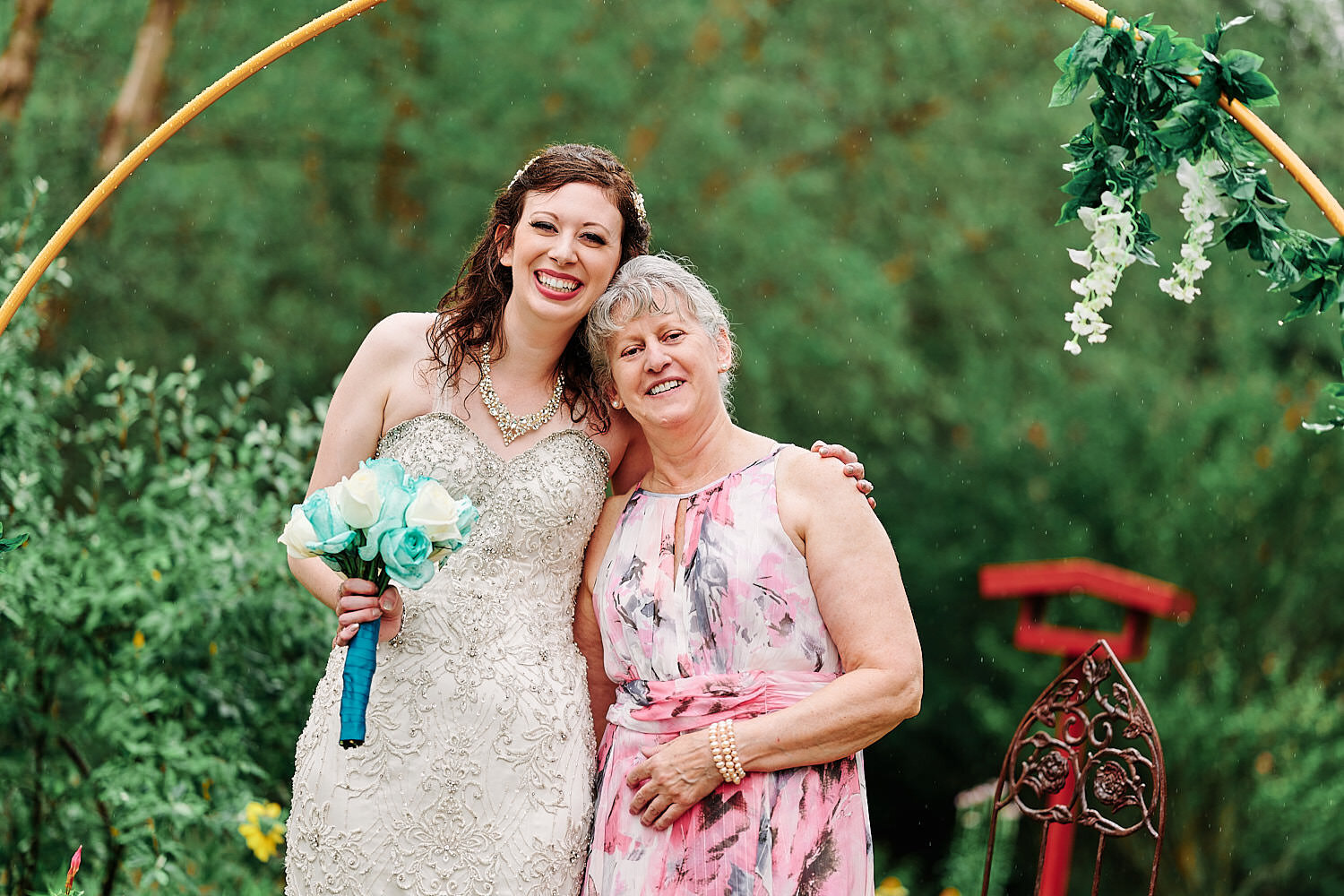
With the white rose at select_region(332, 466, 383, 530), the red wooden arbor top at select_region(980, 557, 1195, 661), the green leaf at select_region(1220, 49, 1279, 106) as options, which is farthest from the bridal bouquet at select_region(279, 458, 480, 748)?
the red wooden arbor top at select_region(980, 557, 1195, 661)

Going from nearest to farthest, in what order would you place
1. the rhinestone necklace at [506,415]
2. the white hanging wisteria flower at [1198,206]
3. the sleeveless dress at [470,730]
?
the sleeveless dress at [470,730]
the white hanging wisteria flower at [1198,206]
the rhinestone necklace at [506,415]

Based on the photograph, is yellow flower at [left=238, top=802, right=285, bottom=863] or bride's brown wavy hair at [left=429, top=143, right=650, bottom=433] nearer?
bride's brown wavy hair at [left=429, top=143, right=650, bottom=433]

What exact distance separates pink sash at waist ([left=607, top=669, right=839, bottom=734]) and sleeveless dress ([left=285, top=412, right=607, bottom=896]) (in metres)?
0.25

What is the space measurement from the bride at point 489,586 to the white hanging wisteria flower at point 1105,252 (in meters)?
0.64

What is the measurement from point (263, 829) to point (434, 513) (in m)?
2.37

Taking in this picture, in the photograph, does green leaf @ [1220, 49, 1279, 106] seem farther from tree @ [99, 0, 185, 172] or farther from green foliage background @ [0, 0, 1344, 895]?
tree @ [99, 0, 185, 172]

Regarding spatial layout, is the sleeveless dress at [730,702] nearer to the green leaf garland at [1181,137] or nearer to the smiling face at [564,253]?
the smiling face at [564,253]

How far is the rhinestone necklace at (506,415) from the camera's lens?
316 cm

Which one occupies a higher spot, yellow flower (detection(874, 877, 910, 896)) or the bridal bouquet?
the bridal bouquet

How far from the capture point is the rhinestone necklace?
316 cm

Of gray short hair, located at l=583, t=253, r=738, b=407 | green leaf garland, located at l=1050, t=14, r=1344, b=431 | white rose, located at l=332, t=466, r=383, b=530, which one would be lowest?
white rose, located at l=332, t=466, r=383, b=530

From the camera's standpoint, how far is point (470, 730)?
2.97m

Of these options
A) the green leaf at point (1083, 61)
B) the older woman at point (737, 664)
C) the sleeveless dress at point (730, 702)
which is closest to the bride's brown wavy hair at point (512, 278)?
the older woman at point (737, 664)

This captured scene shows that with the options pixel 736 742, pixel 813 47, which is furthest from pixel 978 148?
pixel 736 742
